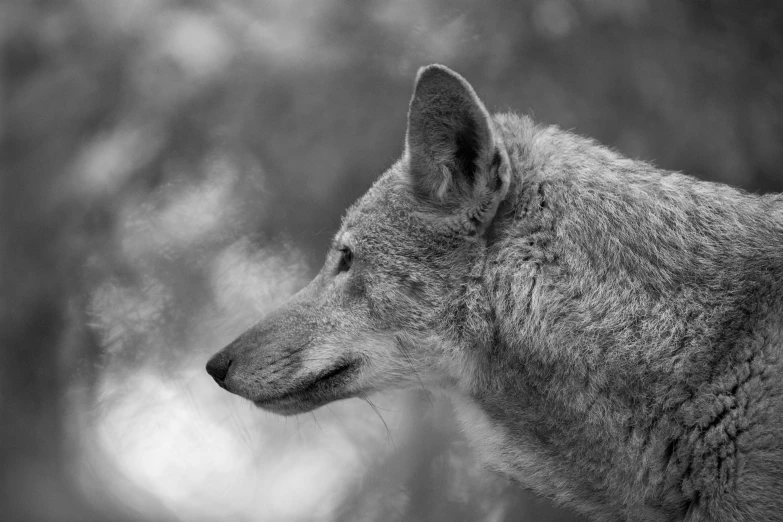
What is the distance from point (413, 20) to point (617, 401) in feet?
9.20

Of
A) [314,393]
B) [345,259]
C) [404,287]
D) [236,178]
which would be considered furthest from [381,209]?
[236,178]

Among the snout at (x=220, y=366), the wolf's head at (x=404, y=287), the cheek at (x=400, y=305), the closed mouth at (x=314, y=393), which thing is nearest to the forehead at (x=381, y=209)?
the wolf's head at (x=404, y=287)

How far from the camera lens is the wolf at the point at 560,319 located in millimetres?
2721

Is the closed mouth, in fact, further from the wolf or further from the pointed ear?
the pointed ear

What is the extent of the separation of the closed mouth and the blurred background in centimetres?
80

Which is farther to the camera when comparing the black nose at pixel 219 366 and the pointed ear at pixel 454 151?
the black nose at pixel 219 366

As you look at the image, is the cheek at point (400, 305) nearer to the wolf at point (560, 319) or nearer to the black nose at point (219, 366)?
the wolf at point (560, 319)

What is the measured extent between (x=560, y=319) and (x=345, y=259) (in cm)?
103

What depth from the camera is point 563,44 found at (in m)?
4.59

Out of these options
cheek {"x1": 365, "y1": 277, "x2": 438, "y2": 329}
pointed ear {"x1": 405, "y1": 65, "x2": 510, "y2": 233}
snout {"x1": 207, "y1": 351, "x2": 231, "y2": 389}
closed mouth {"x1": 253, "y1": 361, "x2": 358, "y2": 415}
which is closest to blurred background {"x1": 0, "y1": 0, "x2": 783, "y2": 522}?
closed mouth {"x1": 253, "y1": 361, "x2": 358, "y2": 415}

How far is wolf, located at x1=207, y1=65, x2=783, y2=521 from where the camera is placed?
272cm

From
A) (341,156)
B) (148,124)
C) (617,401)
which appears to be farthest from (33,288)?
(617,401)

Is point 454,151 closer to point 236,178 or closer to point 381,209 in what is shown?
point 381,209

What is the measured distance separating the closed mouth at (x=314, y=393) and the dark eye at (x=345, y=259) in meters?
A: 0.43
